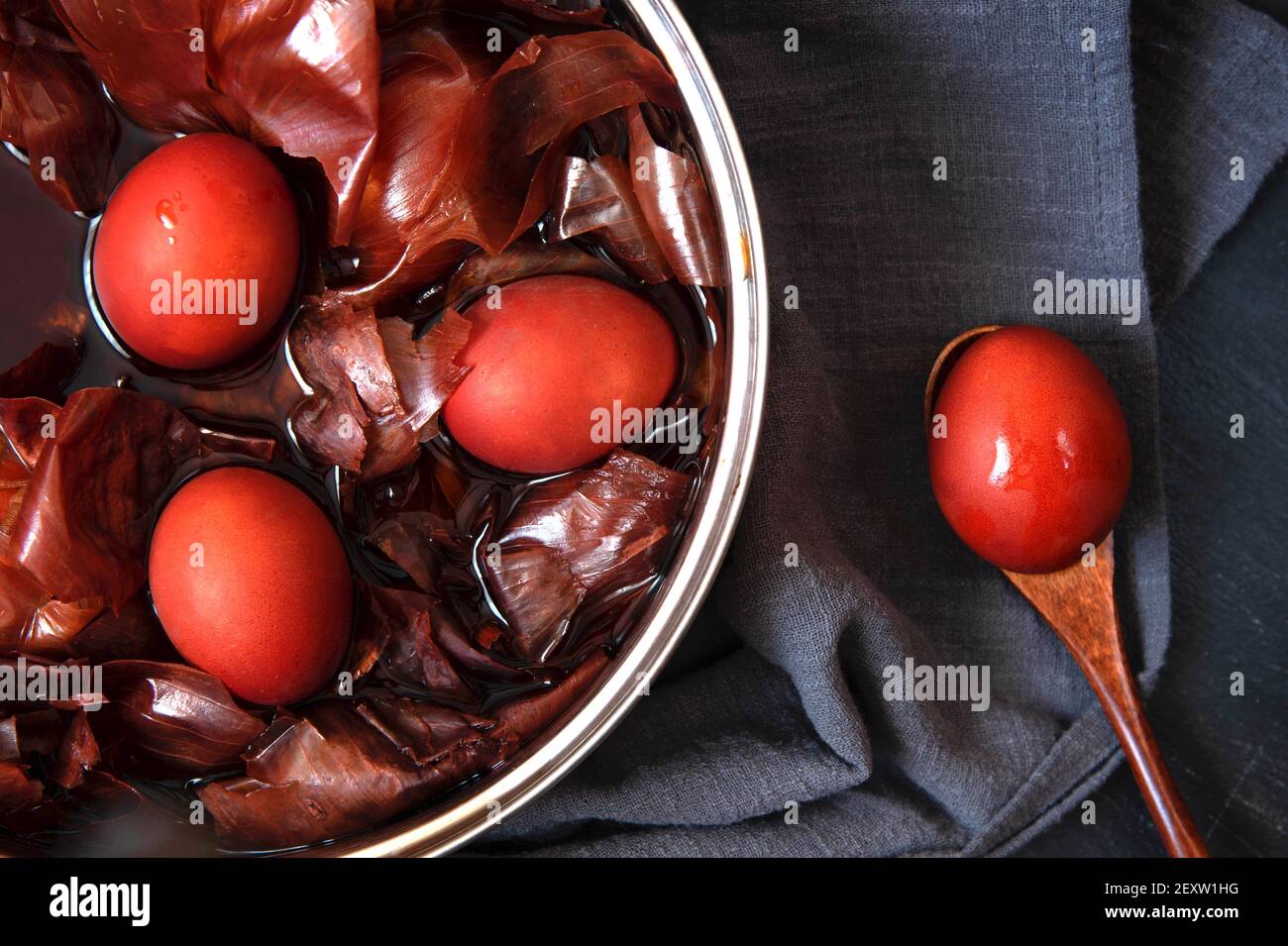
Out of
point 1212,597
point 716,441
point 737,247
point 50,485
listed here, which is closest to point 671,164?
point 737,247

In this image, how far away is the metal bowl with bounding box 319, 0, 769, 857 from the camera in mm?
706

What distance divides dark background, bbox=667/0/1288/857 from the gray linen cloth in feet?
0.16

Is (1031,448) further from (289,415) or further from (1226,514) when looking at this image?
(289,415)

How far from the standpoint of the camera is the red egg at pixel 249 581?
0.69m

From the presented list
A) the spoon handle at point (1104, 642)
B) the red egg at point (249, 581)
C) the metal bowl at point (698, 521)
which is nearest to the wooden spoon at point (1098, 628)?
the spoon handle at point (1104, 642)

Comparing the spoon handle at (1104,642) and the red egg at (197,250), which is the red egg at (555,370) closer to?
the red egg at (197,250)

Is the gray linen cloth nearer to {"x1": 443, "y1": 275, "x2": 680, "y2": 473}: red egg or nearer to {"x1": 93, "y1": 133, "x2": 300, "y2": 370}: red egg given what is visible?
{"x1": 443, "y1": 275, "x2": 680, "y2": 473}: red egg

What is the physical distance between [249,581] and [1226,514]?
83cm

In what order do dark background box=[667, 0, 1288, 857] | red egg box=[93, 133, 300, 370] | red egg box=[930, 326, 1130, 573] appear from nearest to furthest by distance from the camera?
red egg box=[93, 133, 300, 370] → red egg box=[930, 326, 1130, 573] → dark background box=[667, 0, 1288, 857]

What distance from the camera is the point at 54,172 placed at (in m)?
0.73

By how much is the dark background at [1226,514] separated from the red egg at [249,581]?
700 millimetres

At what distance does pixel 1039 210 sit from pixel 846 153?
0.17 metres

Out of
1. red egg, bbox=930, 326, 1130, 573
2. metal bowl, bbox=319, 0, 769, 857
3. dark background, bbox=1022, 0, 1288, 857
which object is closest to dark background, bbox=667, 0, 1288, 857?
dark background, bbox=1022, 0, 1288, 857
